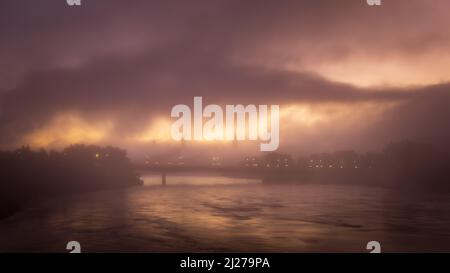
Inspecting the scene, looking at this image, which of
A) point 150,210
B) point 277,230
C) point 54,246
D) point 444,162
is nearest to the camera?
point 54,246

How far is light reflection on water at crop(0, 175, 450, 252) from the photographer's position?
129ft

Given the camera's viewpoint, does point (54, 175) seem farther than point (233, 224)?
Yes

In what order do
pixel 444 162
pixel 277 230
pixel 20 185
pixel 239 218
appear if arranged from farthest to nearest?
pixel 444 162 < pixel 20 185 < pixel 239 218 < pixel 277 230

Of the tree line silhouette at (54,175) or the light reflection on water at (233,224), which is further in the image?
the tree line silhouette at (54,175)

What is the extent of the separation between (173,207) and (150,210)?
4.79 metres

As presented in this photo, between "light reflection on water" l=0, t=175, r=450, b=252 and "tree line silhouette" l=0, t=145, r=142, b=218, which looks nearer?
"light reflection on water" l=0, t=175, r=450, b=252

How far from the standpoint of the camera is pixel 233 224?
174 feet

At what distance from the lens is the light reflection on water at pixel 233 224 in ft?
129

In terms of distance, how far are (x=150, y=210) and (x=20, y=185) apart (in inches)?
912

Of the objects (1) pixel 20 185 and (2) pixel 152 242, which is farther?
(1) pixel 20 185
